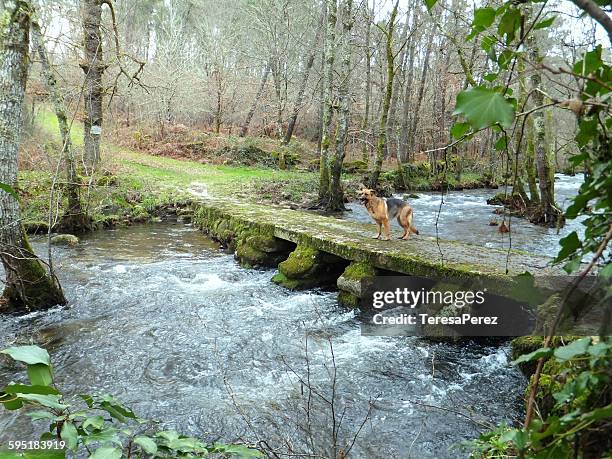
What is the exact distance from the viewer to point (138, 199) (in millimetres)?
13938

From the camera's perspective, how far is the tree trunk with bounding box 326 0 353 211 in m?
12.5

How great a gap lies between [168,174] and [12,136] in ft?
48.5

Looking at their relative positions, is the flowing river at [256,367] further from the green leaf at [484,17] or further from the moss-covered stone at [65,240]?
the moss-covered stone at [65,240]

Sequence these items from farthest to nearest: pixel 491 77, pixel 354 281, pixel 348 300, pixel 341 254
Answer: pixel 341 254 < pixel 348 300 < pixel 354 281 < pixel 491 77

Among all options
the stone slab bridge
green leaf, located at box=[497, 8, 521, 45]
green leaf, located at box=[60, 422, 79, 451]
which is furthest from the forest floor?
green leaf, located at box=[497, 8, 521, 45]

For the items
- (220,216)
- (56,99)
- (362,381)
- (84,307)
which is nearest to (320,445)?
(362,381)

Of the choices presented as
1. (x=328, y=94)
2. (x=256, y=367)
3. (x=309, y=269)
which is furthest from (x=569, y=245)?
(x=328, y=94)

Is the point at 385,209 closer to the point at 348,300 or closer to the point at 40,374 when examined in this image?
the point at 348,300

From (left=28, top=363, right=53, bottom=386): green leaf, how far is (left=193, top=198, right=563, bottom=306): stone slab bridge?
350 centimetres

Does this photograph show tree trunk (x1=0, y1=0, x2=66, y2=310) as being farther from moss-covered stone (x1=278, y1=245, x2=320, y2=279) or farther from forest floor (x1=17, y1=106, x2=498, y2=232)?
moss-covered stone (x1=278, y1=245, x2=320, y2=279)

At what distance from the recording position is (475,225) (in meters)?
12.1

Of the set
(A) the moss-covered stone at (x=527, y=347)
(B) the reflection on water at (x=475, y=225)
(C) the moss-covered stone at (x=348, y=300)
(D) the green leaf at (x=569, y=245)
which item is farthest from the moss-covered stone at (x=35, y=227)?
(D) the green leaf at (x=569, y=245)

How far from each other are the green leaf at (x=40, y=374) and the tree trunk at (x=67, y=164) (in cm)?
864

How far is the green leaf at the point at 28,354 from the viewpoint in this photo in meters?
1.12
